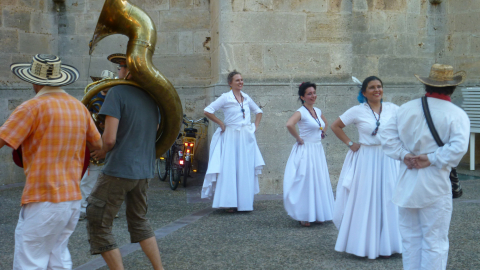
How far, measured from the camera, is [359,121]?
506 cm

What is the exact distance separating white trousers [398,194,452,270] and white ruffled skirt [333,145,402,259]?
110cm

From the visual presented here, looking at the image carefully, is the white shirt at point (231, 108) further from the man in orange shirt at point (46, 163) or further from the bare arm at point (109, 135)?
the man in orange shirt at point (46, 163)

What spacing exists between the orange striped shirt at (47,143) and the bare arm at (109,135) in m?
0.46

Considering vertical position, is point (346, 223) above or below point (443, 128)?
below

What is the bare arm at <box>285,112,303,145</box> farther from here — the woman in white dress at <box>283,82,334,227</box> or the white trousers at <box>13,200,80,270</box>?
the white trousers at <box>13,200,80,270</box>

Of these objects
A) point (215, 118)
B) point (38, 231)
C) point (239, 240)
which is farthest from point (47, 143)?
point (215, 118)

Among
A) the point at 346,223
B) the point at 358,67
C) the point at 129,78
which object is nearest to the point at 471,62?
the point at 358,67

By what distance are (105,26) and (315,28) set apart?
5303 mm

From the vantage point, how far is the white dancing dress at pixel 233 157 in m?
7.21

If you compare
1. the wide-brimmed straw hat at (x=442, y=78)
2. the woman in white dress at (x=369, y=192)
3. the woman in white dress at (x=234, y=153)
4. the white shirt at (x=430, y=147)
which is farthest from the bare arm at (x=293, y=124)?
the wide-brimmed straw hat at (x=442, y=78)

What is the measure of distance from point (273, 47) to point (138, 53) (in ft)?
16.6

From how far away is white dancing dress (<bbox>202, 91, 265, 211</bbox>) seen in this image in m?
7.21

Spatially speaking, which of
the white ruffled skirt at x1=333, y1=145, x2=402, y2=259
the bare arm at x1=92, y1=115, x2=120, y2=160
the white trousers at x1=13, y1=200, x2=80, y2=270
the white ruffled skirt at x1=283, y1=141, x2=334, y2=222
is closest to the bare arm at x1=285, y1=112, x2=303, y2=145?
the white ruffled skirt at x1=283, y1=141, x2=334, y2=222

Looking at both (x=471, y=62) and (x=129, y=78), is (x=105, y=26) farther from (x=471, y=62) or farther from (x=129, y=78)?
(x=471, y=62)
